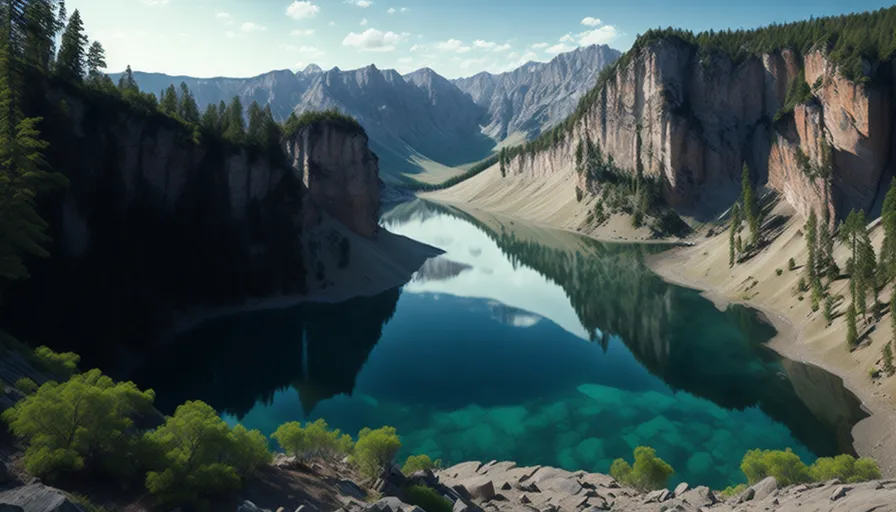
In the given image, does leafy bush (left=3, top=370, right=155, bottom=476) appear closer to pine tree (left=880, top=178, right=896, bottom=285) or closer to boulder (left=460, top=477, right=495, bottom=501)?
boulder (left=460, top=477, right=495, bottom=501)

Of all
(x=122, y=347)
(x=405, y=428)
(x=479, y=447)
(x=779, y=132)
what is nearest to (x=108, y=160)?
(x=122, y=347)

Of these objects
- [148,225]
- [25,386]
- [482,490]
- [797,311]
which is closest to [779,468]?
[482,490]

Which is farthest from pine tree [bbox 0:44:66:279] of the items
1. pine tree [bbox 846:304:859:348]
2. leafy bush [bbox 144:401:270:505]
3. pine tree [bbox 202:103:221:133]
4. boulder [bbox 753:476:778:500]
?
pine tree [bbox 846:304:859:348]

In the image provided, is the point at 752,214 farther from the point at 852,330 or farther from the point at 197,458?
the point at 197,458

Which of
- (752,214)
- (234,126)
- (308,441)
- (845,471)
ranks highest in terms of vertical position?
(234,126)

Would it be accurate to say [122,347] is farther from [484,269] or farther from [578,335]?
[484,269]

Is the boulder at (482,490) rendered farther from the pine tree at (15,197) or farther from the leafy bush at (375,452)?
the pine tree at (15,197)
